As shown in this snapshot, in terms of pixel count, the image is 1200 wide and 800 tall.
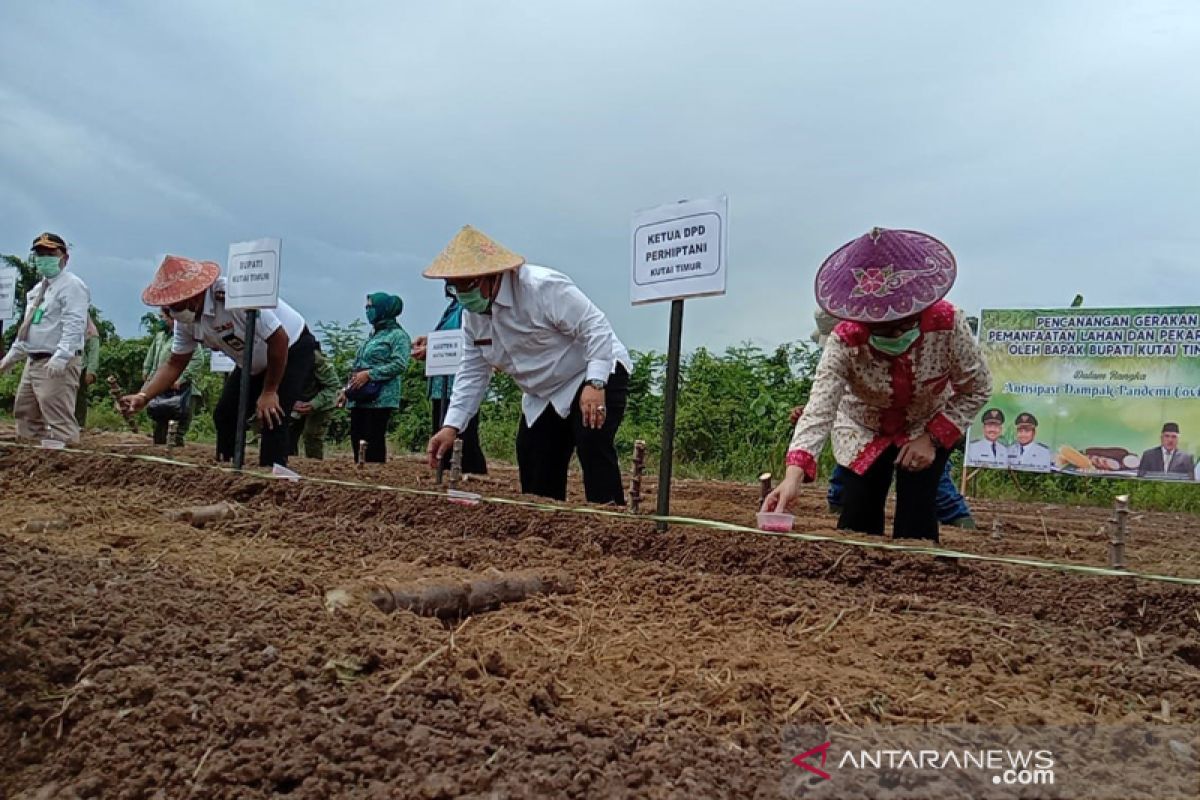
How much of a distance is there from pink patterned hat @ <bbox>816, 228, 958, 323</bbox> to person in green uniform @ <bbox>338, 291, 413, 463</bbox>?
4.47 meters

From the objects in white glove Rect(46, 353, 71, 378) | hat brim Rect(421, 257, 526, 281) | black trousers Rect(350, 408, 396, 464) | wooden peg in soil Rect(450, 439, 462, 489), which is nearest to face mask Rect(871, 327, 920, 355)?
hat brim Rect(421, 257, 526, 281)

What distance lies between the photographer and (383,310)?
7008 millimetres

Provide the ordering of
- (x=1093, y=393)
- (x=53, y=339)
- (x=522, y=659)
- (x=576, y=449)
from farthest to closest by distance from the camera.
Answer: (x=1093, y=393)
(x=53, y=339)
(x=576, y=449)
(x=522, y=659)

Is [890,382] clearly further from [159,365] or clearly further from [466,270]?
[159,365]

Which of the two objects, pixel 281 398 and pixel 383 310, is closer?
pixel 281 398

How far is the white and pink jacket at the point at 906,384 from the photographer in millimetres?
2918

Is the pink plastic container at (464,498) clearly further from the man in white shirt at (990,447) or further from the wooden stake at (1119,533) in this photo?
the man in white shirt at (990,447)

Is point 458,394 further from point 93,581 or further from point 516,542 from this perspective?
point 93,581

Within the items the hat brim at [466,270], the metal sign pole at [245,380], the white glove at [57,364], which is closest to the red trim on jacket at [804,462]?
the hat brim at [466,270]

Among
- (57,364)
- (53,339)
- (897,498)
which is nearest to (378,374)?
(57,364)

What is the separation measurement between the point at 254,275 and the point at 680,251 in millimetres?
2403

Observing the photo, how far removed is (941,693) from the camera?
167 cm

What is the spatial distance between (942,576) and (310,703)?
1849 mm

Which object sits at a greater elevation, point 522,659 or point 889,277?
point 889,277
